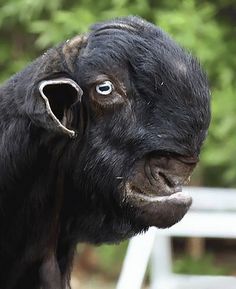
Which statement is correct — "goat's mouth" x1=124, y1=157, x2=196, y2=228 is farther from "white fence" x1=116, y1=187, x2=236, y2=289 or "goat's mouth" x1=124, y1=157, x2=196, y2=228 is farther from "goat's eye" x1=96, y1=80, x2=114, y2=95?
"white fence" x1=116, y1=187, x2=236, y2=289

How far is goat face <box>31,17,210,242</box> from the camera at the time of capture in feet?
8.30

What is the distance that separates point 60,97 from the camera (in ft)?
8.42

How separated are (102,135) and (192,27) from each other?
414cm

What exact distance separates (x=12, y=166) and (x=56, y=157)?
5.2 inches

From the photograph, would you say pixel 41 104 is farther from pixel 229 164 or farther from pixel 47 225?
pixel 229 164

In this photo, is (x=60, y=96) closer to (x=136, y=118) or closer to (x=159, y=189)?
(x=136, y=118)

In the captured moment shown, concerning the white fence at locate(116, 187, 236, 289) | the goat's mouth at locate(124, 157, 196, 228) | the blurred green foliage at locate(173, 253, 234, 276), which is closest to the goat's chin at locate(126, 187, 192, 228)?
the goat's mouth at locate(124, 157, 196, 228)

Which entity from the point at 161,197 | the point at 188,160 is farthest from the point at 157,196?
the point at 188,160

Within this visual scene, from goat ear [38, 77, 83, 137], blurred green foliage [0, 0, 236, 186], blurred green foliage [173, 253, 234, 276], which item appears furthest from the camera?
blurred green foliage [173, 253, 234, 276]

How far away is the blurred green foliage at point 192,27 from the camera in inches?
264

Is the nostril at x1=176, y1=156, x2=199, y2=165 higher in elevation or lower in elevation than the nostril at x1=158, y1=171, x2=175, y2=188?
higher

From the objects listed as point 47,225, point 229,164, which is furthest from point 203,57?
point 47,225

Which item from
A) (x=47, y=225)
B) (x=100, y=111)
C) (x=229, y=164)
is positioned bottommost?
(x=47, y=225)

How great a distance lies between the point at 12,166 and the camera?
2697mm
